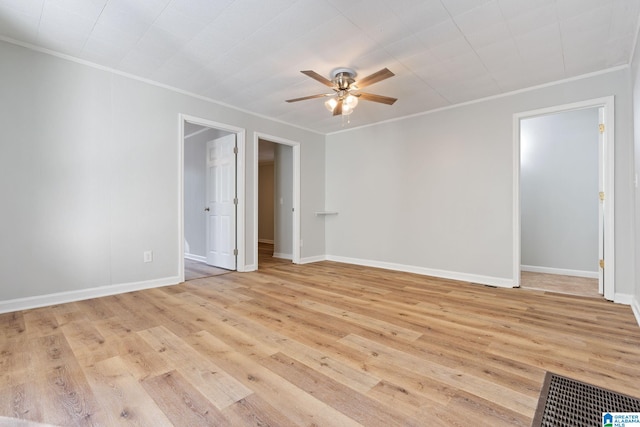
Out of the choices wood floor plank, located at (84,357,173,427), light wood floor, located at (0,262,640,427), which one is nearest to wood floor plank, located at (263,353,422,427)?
light wood floor, located at (0,262,640,427)

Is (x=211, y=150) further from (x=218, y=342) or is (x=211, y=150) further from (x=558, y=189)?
(x=558, y=189)

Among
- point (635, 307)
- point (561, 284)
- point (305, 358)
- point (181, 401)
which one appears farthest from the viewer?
point (561, 284)

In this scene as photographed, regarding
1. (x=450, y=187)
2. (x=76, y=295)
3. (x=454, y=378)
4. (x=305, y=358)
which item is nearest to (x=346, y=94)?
(x=450, y=187)

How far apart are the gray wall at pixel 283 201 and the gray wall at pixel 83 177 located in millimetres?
2070

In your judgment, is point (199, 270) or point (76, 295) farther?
point (199, 270)

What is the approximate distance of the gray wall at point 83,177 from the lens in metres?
2.76

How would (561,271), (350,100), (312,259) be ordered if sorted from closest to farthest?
(350,100) → (561,271) → (312,259)

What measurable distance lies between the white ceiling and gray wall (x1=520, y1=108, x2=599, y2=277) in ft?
5.51

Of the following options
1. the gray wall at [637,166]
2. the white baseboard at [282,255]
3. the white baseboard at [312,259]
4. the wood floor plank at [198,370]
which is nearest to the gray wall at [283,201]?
the white baseboard at [282,255]

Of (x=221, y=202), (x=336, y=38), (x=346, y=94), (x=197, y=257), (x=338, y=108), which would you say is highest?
(x=336, y=38)

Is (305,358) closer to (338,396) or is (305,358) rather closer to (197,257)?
(338,396)

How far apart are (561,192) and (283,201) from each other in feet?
15.6

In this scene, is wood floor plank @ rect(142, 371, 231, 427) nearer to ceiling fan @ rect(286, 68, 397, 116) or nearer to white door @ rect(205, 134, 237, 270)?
ceiling fan @ rect(286, 68, 397, 116)

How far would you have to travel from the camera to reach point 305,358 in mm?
1883
